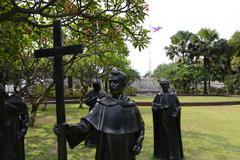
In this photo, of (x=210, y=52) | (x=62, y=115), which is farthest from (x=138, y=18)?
(x=210, y=52)

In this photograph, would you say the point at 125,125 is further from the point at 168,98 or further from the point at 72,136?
the point at 168,98

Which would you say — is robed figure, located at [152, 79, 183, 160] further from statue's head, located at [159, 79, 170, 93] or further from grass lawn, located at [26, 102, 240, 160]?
grass lawn, located at [26, 102, 240, 160]

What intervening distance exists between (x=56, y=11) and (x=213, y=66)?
35973 mm

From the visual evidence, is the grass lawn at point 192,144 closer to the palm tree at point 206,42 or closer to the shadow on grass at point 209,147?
the shadow on grass at point 209,147

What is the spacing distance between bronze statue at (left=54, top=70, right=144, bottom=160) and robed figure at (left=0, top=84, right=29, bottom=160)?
2725 mm

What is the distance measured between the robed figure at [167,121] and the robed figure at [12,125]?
9.99 ft

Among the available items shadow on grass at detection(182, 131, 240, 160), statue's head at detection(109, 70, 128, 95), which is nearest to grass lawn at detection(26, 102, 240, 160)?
shadow on grass at detection(182, 131, 240, 160)

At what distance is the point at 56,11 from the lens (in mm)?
7086

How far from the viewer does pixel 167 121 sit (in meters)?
7.92

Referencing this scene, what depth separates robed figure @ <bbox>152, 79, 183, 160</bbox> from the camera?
7883 millimetres

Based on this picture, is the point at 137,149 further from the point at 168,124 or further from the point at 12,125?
the point at 168,124

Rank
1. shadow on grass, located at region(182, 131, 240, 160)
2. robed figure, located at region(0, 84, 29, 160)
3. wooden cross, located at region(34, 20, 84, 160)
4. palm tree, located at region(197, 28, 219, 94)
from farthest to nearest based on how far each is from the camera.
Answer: palm tree, located at region(197, 28, 219, 94), shadow on grass, located at region(182, 131, 240, 160), robed figure, located at region(0, 84, 29, 160), wooden cross, located at region(34, 20, 84, 160)

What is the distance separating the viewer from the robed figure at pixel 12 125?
20.4 ft

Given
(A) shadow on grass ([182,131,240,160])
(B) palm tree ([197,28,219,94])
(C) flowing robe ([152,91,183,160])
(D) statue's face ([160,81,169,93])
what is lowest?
(A) shadow on grass ([182,131,240,160])
